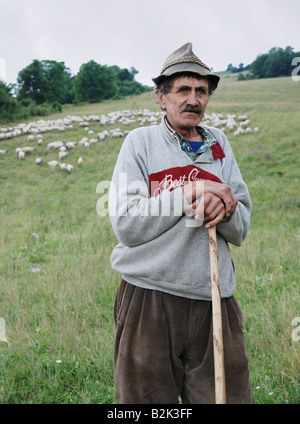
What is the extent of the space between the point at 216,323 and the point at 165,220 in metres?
0.53

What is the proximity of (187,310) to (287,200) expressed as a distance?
6.77 metres

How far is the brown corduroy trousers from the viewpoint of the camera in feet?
5.70

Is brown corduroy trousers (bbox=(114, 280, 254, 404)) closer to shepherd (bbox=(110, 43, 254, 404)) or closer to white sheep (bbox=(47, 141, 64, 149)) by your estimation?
shepherd (bbox=(110, 43, 254, 404))

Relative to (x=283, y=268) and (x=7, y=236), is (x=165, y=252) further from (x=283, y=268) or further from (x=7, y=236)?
(x=7, y=236)

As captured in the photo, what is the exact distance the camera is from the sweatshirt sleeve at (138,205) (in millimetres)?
1639

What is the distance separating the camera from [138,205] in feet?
5.52

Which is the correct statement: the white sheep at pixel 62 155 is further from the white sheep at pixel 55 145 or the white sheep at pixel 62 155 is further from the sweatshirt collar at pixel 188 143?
the sweatshirt collar at pixel 188 143

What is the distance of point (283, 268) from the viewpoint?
472 centimetres

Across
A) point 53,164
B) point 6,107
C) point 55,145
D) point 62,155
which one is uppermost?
point 6,107

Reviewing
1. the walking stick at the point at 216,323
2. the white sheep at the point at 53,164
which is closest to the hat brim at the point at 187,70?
the walking stick at the point at 216,323

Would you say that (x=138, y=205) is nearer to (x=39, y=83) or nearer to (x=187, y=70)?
(x=187, y=70)

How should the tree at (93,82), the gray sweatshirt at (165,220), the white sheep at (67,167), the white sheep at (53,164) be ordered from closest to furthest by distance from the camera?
1. the gray sweatshirt at (165,220)
2. the white sheep at (67,167)
3. the white sheep at (53,164)
4. the tree at (93,82)

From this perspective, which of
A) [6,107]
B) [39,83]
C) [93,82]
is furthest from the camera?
[93,82]

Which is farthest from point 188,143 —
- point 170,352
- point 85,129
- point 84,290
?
point 85,129
